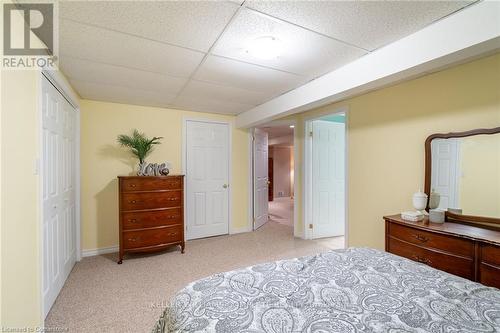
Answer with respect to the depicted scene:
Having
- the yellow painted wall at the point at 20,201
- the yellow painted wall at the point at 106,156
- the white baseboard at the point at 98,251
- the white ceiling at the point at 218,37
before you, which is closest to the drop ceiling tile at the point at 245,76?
the white ceiling at the point at 218,37

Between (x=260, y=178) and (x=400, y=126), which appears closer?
(x=400, y=126)

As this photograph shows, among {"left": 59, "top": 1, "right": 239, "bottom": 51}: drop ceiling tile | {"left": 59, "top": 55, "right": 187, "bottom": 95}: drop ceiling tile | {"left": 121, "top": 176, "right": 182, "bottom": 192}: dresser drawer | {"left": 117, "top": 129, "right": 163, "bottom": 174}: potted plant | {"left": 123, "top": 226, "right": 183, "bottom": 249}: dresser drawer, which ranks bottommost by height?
{"left": 123, "top": 226, "right": 183, "bottom": 249}: dresser drawer

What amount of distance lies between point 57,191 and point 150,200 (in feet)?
3.37

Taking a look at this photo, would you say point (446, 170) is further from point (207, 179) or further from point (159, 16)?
point (207, 179)

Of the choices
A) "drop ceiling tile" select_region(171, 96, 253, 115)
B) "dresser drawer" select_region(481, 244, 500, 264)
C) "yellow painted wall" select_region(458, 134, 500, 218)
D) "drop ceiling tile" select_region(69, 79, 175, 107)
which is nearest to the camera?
"dresser drawer" select_region(481, 244, 500, 264)

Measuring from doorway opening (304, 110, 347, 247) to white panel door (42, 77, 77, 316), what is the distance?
10.8 feet

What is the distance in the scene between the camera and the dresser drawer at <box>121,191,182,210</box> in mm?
2982

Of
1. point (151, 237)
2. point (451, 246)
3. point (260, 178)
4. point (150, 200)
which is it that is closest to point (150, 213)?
point (150, 200)

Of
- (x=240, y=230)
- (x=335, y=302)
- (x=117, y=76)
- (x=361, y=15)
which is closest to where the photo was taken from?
(x=335, y=302)

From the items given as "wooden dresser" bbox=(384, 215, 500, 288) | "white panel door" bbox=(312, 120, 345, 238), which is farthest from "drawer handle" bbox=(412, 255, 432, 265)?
"white panel door" bbox=(312, 120, 345, 238)

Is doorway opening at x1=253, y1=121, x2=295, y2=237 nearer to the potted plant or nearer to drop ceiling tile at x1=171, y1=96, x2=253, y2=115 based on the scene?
drop ceiling tile at x1=171, y1=96, x2=253, y2=115

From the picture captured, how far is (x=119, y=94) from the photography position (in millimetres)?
3002

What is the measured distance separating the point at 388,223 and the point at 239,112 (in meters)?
2.83

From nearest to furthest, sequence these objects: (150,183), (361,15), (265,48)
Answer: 1. (361,15)
2. (265,48)
3. (150,183)
